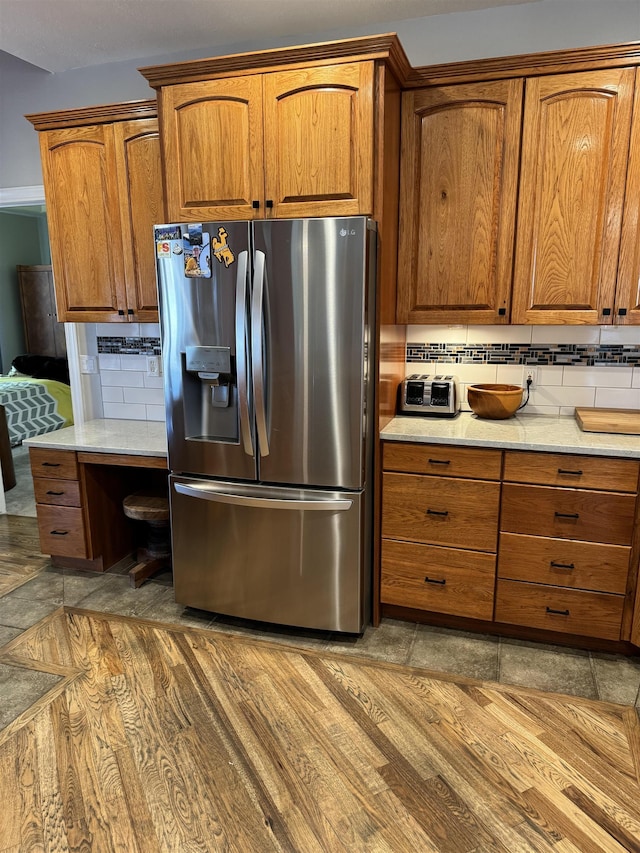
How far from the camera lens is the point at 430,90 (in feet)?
8.02

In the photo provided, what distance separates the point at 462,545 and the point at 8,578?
2.40 meters

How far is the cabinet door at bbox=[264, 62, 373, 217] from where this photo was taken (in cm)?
216

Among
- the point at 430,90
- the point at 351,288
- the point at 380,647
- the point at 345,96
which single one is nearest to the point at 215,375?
the point at 351,288

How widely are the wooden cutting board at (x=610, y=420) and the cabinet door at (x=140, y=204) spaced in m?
2.07

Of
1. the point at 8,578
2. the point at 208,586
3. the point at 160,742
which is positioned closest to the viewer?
the point at 160,742

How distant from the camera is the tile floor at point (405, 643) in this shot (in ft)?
7.41

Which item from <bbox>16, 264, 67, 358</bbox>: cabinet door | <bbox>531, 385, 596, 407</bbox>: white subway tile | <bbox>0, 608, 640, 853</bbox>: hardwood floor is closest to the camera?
<bbox>0, 608, 640, 853</bbox>: hardwood floor

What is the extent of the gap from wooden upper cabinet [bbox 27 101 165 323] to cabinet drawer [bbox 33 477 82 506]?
0.86m

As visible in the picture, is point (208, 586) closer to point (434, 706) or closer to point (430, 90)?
point (434, 706)

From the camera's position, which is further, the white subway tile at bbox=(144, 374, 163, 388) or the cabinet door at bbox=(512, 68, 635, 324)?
the white subway tile at bbox=(144, 374, 163, 388)

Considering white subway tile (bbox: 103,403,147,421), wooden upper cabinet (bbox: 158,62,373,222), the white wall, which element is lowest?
white subway tile (bbox: 103,403,147,421)

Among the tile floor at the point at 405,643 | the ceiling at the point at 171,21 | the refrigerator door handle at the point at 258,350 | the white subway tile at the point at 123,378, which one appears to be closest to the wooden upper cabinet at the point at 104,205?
the ceiling at the point at 171,21

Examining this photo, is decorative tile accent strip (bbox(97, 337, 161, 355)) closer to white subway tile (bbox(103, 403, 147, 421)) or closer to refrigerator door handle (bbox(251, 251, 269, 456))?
white subway tile (bbox(103, 403, 147, 421))

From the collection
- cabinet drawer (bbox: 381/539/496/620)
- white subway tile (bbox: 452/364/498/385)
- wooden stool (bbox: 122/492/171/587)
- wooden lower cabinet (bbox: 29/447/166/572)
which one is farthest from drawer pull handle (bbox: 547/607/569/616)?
wooden lower cabinet (bbox: 29/447/166/572)
